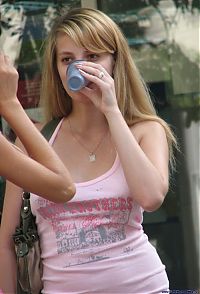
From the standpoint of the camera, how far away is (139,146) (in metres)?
2.22

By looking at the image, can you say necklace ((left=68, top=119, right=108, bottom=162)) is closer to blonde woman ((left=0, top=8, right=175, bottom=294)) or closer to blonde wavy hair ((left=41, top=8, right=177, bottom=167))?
blonde woman ((left=0, top=8, right=175, bottom=294))

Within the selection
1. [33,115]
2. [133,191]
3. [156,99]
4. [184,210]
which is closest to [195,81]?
[156,99]

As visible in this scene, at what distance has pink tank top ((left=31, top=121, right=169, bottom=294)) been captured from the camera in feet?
7.09

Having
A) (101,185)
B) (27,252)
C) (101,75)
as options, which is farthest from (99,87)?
(27,252)

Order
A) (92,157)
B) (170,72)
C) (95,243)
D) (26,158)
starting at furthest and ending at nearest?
(170,72), (92,157), (95,243), (26,158)

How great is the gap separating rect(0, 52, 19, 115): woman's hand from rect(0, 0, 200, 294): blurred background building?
213cm

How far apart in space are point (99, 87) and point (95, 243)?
0.47 m

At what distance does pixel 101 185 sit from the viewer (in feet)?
7.18

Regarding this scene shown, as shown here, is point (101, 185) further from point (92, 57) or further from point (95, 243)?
point (92, 57)

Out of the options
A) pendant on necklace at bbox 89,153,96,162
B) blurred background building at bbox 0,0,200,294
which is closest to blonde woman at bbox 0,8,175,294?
pendant on necklace at bbox 89,153,96,162

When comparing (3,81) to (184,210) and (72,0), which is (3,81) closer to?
(72,0)

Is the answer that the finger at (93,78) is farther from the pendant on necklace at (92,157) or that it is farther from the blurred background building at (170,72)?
the blurred background building at (170,72)

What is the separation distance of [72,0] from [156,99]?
73 centimetres

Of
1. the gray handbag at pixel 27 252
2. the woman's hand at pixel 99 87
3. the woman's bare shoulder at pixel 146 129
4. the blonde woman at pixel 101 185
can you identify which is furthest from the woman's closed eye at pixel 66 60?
the gray handbag at pixel 27 252
